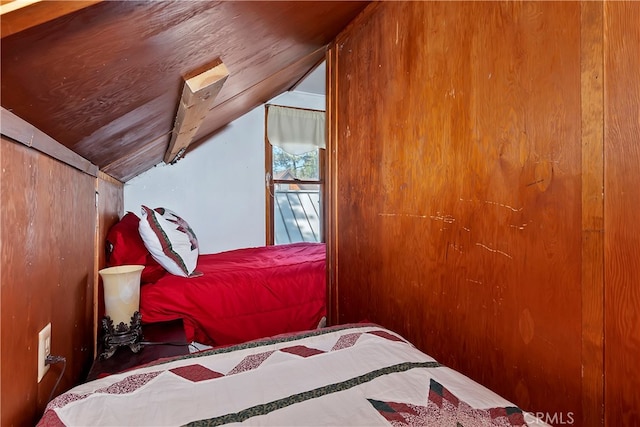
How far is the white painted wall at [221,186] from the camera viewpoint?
3406 millimetres

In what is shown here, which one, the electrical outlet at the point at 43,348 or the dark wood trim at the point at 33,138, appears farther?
the electrical outlet at the point at 43,348

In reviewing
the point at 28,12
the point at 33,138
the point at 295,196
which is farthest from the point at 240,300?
the point at 295,196

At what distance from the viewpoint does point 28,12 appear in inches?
19.0

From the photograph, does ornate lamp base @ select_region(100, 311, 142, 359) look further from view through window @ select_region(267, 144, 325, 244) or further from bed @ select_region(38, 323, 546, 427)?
view through window @ select_region(267, 144, 325, 244)

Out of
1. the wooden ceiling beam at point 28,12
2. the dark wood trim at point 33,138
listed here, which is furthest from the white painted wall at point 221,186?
the wooden ceiling beam at point 28,12

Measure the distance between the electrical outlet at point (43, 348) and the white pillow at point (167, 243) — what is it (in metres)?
0.98

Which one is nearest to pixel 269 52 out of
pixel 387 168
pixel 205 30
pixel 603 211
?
pixel 205 30

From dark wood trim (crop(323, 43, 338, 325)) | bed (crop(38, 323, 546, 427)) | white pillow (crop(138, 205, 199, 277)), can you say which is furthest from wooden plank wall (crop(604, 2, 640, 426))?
white pillow (crop(138, 205, 199, 277))

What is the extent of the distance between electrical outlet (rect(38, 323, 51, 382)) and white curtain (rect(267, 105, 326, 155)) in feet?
10.5

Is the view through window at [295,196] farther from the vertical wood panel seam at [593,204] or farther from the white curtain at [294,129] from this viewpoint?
the vertical wood panel seam at [593,204]

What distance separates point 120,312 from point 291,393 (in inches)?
39.7

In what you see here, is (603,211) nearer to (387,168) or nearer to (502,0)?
(502,0)

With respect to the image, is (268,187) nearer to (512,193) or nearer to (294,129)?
(294,129)

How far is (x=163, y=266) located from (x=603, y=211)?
205 centimetres
